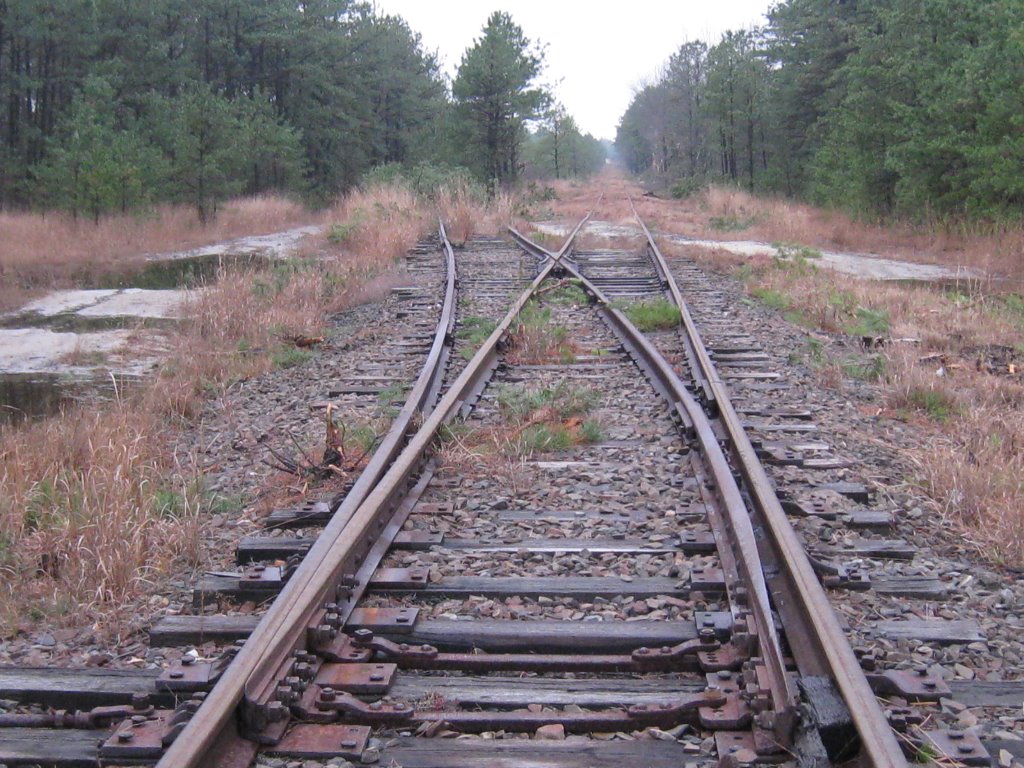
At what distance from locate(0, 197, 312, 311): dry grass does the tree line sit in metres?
15.6

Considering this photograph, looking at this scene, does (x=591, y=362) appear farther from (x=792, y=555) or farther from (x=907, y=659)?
(x=907, y=659)

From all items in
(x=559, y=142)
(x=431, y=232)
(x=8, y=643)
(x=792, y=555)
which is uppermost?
(x=559, y=142)

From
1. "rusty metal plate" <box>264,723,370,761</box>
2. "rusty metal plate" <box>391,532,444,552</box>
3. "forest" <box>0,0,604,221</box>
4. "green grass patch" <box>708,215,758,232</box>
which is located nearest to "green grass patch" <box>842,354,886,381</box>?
"rusty metal plate" <box>391,532,444,552</box>

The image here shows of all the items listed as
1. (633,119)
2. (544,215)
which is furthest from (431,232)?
(633,119)

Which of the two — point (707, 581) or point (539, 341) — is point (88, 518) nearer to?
point (707, 581)

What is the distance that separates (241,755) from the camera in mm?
2521

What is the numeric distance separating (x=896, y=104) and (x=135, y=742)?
20.8 metres

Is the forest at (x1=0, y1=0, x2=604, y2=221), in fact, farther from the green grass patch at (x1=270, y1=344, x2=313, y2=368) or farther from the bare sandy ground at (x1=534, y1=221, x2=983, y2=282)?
the green grass patch at (x1=270, y1=344, x2=313, y2=368)

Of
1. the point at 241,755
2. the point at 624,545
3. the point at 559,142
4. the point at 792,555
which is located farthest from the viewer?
the point at 559,142

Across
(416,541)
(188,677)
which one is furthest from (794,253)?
(188,677)

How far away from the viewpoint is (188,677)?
9.45 ft

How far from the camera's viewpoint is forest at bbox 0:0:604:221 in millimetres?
26172

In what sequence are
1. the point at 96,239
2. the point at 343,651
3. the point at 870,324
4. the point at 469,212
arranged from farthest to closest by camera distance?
the point at 96,239, the point at 469,212, the point at 870,324, the point at 343,651

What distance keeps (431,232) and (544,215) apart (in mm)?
7262
